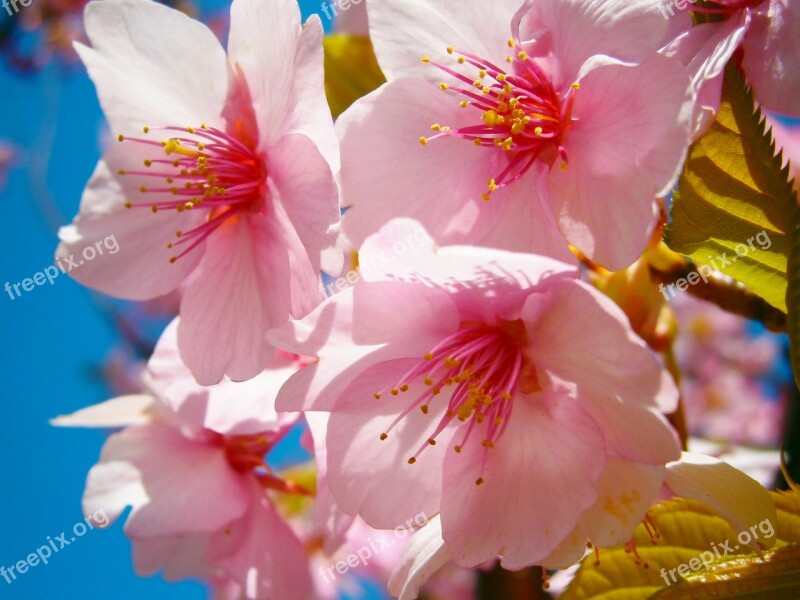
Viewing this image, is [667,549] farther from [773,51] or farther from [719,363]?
[719,363]

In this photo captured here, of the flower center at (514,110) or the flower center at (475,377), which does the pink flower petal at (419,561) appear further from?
the flower center at (514,110)

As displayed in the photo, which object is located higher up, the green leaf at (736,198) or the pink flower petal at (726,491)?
the green leaf at (736,198)

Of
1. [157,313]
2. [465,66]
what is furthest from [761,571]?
[157,313]

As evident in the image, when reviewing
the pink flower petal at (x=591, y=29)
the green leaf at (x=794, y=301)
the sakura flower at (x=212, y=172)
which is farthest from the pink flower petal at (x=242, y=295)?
the green leaf at (x=794, y=301)

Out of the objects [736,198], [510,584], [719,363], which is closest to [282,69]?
[736,198]

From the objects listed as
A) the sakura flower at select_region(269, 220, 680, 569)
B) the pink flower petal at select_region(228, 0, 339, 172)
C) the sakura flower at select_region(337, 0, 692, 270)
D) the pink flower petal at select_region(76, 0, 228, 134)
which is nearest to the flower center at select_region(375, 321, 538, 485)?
the sakura flower at select_region(269, 220, 680, 569)
